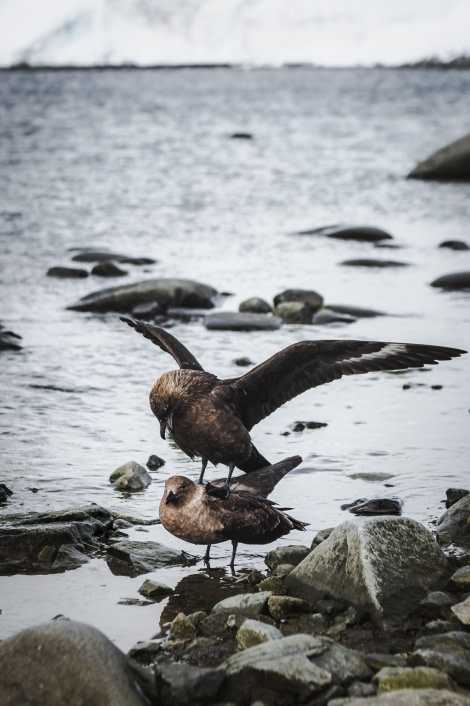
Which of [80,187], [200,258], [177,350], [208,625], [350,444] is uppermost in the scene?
[80,187]

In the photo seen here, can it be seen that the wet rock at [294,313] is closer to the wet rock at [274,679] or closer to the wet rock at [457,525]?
the wet rock at [457,525]

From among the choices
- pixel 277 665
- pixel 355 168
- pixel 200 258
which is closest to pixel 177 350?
pixel 277 665

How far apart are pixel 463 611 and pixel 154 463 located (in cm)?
300

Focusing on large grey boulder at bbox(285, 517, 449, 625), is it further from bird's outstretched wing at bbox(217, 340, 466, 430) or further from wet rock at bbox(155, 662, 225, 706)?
bird's outstretched wing at bbox(217, 340, 466, 430)

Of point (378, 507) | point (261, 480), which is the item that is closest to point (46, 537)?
point (261, 480)

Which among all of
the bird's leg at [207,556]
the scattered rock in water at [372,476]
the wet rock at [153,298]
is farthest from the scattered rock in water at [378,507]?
the wet rock at [153,298]

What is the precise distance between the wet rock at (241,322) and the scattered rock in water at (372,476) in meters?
4.54

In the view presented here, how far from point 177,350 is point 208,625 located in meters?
2.16

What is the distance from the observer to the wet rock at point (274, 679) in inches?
170

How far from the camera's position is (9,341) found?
11.0 metres

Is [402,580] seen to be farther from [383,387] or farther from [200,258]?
[200,258]

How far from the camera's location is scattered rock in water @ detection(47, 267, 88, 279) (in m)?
15.3

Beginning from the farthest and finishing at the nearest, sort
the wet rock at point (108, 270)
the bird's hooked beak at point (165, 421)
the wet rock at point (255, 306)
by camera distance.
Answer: the wet rock at point (108, 270) → the wet rock at point (255, 306) → the bird's hooked beak at point (165, 421)

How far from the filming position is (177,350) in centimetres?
684
